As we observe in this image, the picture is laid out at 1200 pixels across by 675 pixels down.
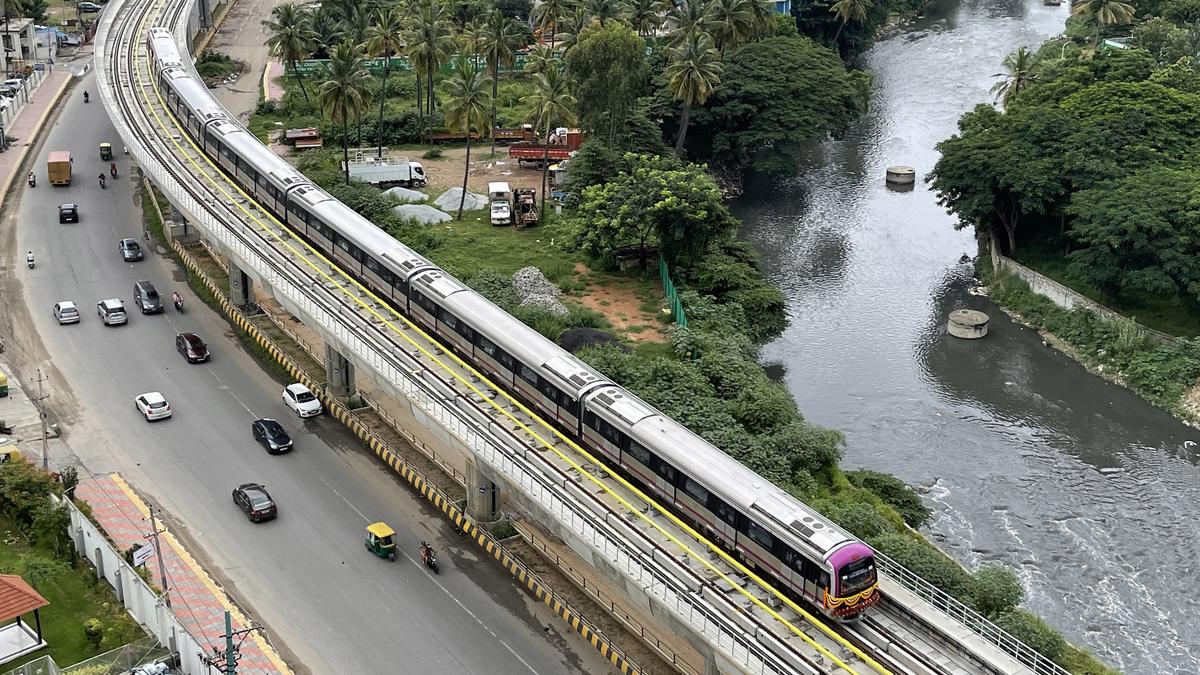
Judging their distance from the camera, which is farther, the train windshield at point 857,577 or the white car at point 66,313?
the white car at point 66,313

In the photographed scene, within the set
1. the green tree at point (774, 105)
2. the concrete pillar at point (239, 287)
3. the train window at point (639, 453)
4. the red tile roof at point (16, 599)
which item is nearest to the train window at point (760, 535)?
the train window at point (639, 453)

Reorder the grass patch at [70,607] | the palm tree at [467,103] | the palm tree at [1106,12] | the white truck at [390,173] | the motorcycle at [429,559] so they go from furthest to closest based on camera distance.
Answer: the palm tree at [1106,12], the white truck at [390,173], the palm tree at [467,103], the motorcycle at [429,559], the grass patch at [70,607]

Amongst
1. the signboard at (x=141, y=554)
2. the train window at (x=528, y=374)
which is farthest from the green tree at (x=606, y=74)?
the signboard at (x=141, y=554)

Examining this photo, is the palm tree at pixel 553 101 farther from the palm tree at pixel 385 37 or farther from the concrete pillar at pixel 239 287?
the concrete pillar at pixel 239 287

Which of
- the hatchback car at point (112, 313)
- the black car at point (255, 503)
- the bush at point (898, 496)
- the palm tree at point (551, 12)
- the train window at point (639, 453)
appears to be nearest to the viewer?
the train window at point (639, 453)

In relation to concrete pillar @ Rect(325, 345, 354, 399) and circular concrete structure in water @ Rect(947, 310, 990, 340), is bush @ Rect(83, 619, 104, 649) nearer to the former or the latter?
concrete pillar @ Rect(325, 345, 354, 399)

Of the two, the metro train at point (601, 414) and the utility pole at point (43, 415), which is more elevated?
the metro train at point (601, 414)

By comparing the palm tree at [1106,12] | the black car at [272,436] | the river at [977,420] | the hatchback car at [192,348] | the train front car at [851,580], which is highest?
the palm tree at [1106,12]
